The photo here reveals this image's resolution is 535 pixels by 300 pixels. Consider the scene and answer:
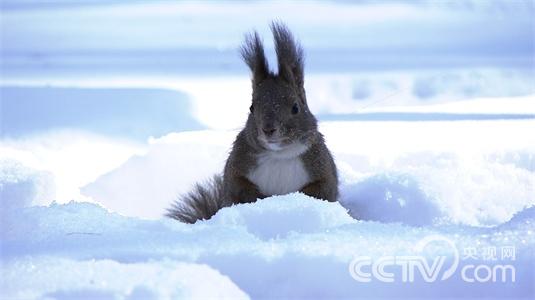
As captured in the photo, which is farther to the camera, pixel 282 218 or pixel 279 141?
pixel 279 141

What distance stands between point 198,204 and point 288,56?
0.88m

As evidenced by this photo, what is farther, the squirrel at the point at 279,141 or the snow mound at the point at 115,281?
the squirrel at the point at 279,141

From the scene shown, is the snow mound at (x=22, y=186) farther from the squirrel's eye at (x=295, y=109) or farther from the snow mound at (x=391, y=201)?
the snow mound at (x=391, y=201)

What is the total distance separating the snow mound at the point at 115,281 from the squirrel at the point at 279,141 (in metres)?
1.59

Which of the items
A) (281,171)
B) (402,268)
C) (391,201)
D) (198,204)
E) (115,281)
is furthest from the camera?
(198,204)

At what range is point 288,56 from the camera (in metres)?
4.05

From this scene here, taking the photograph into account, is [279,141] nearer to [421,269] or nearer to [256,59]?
[256,59]

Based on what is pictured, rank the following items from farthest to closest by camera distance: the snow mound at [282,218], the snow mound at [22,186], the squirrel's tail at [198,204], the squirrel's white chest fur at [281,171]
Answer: the squirrel's tail at [198,204]
the snow mound at [22,186]
the squirrel's white chest fur at [281,171]
the snow mound at [282,218]

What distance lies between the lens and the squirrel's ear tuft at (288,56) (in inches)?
158

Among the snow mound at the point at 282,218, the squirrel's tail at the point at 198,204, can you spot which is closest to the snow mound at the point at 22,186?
the squirrel's tail at the point at 198,204

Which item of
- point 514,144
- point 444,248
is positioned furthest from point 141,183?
point 444,248

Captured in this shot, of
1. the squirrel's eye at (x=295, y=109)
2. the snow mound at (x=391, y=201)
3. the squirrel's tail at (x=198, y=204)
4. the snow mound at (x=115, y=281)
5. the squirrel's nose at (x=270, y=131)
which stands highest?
the squirrel's eye at (x=295, y=109)

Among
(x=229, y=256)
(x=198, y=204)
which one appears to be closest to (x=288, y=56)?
(x=198, y=204)

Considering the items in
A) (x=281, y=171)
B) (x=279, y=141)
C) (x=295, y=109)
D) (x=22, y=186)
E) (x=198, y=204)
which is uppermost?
(x=295, y=109)
